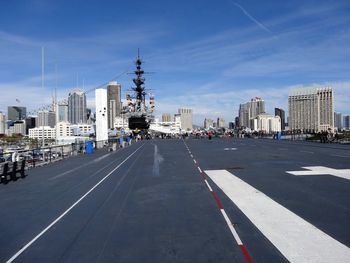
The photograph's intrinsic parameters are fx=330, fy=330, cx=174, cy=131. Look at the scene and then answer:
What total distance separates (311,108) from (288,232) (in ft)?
567

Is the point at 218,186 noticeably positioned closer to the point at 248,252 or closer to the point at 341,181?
the point at 341,181

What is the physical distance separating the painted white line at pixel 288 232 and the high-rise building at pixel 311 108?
523ft

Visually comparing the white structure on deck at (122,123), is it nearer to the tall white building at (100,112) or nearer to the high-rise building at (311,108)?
the tall white building at (100,112)

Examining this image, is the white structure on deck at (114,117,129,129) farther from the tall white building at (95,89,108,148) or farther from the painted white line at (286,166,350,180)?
the painted white line at (286,166,350,180)

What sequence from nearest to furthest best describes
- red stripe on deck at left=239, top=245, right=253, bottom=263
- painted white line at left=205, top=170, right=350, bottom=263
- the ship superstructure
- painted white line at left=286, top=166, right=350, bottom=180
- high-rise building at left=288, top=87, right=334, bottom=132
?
1. red stripe on deck at left=239, top=245, right=253, bottom=263
2. painted white line at left=205, top=170, right=350, bottom=263
3. painted white line at left=286, top=166, right=350, bottom=180
4. the ship superstructure
5. high-rise building at left=288, top=87, right=334, bottom=132

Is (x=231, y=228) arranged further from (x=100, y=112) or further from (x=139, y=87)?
(x=139, y=87)

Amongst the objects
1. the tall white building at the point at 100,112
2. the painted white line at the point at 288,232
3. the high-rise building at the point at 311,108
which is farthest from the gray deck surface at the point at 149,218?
the high-rise building at the point at 311,108

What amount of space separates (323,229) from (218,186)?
5766mm


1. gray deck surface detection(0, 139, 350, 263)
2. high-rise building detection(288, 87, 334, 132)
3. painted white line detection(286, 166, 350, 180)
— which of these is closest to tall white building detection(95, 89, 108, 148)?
gray deck surface detection(0, 139, 350, 263)

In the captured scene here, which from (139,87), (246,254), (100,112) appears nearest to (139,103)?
(139,87)

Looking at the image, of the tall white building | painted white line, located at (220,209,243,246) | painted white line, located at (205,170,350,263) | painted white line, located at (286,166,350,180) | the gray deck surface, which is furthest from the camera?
the tall white building

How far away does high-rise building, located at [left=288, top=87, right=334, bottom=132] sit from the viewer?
161875mm

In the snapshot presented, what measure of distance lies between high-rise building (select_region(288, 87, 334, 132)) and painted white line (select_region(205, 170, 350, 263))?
523 ft

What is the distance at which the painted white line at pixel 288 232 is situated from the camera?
5.72 meters
